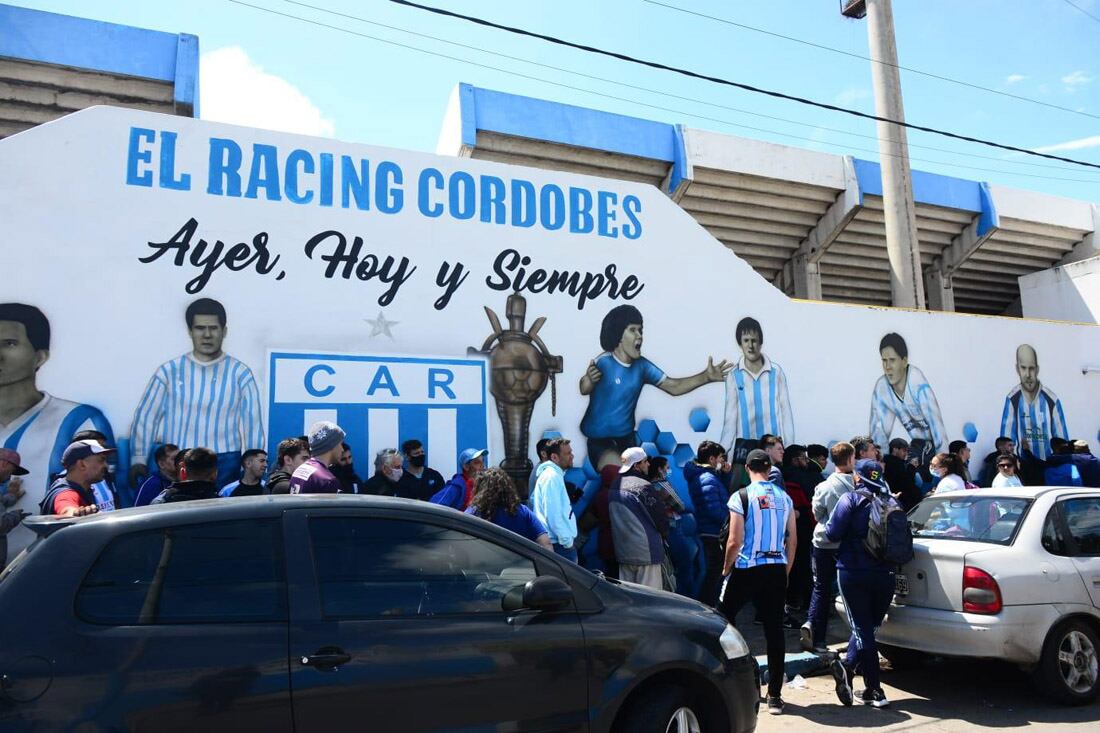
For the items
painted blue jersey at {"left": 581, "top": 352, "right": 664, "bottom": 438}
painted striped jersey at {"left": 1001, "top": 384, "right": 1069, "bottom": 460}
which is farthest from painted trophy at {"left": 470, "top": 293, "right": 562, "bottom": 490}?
painted striped jersey at {"left": 1001, "top": 384, "right": 1069, "bottom": 460}

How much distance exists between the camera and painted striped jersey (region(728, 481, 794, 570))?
5.49m

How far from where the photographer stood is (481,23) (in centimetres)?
810

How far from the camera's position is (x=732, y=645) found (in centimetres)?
404

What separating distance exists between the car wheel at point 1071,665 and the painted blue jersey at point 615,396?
4833mm

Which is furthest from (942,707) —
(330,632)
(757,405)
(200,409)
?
(200,409)

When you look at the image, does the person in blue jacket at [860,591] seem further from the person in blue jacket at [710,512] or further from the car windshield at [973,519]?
the person in blue jacket at [710,512]

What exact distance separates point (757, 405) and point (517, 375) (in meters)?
3.36

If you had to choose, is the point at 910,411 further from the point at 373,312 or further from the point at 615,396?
the point at 373,312

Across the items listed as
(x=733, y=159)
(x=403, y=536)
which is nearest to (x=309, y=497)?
(x=403, y=536)

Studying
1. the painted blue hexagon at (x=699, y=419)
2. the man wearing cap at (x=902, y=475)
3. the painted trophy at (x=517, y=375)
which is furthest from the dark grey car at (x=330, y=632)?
the man wearing cap at (x=902, y=475)

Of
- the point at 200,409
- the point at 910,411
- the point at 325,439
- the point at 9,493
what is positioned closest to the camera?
the point at 325,439

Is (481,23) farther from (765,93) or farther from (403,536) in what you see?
(403,536)

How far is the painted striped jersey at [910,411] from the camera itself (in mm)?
11328

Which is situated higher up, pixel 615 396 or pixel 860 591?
pixel 615 396
